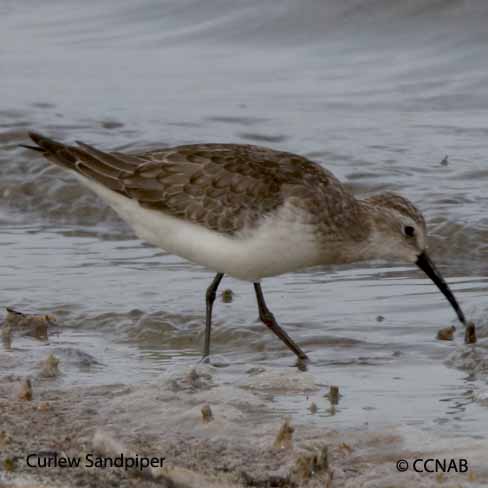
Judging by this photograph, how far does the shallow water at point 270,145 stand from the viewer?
7367 millimetres

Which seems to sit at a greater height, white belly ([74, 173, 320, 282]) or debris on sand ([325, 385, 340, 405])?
white belly ([74, 173, 320, 282])

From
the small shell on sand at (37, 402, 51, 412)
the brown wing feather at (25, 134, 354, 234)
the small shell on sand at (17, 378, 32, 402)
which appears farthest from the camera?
the brown wing feather at (25, 134, 354, 234)

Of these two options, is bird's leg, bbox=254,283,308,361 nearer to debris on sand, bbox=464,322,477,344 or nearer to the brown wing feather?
the brown wing feather

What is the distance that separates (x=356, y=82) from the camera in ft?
47.9

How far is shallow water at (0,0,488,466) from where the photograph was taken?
24.2 ft

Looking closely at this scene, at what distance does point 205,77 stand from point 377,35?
8.14 ft

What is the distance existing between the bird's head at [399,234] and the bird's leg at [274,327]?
0.69m

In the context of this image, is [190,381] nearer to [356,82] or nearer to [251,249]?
[251,249]

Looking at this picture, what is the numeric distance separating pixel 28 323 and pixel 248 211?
158cm

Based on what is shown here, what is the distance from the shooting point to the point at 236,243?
743 cm

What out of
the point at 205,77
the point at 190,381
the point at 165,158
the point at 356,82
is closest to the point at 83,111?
the point at 205,77

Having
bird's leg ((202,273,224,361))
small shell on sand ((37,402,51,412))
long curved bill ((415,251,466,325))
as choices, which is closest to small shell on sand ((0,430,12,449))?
small shell on sand ((37,402,51,412))

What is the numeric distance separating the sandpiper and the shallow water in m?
0.51

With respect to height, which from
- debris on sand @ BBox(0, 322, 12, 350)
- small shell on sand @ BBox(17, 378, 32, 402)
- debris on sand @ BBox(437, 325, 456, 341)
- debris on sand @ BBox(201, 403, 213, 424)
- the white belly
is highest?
the white belly
